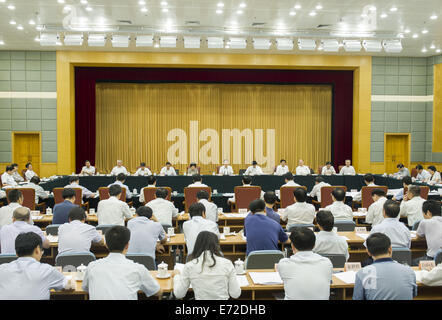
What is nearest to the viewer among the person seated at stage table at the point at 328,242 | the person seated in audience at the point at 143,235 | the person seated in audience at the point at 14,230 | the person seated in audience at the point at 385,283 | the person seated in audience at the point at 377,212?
the person seated in audience at the point at 385,283

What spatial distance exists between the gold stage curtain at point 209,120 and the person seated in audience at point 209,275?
1243cm

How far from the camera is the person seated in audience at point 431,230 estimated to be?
156 inches

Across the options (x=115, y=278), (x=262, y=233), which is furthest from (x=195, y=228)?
(x=115, y=278)

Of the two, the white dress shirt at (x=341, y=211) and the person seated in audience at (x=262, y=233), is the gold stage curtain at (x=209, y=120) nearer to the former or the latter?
the white dress shirt at (x=341, y=211)

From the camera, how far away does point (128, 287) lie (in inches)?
93.3

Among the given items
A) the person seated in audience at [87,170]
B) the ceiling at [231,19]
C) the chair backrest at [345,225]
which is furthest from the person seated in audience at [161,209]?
the person seated in audience at [87,170]

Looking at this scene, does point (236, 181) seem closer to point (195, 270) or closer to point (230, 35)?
point (230, 35)

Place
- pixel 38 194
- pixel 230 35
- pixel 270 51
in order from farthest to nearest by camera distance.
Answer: pixel 270 51, pixel 230 35, pixel 38 194

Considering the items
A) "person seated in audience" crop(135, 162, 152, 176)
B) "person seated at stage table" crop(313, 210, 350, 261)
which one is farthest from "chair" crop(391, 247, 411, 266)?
"person seated in audience" crop(135, 162, 152, 176)

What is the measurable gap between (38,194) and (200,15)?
5809 millimetres

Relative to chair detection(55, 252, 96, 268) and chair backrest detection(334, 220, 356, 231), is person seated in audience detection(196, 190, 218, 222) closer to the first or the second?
chair backrest detection(334, 220, 356, 231)

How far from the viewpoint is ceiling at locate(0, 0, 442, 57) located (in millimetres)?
9000

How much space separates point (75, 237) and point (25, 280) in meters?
1.39
